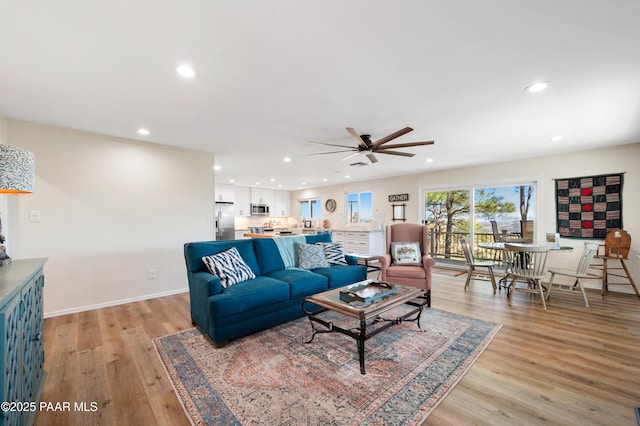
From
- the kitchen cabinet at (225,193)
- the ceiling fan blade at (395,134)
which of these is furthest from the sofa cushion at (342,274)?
the kitchen cabinet at (225,193)

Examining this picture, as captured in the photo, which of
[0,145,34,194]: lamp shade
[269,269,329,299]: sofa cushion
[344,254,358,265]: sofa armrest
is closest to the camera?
[0,145,34,194]: lamp shade

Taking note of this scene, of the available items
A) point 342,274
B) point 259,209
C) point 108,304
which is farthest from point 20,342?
point 259,209

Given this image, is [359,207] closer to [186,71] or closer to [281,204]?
[281,204]

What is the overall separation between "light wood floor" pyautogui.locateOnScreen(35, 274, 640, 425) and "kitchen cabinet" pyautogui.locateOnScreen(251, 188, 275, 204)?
6130 mm

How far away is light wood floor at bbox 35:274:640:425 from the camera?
5.43 feet

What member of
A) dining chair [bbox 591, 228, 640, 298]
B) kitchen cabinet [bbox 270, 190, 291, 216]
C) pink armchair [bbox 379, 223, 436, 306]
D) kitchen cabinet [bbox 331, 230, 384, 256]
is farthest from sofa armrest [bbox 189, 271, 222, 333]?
kitchen cabinet [bbox 270, 190, 291, 216]

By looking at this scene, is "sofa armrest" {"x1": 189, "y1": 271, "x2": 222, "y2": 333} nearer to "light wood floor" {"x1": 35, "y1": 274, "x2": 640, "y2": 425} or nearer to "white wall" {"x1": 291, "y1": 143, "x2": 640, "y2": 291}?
"light wood floor" {"x1": 35, "y1": 274, "x2": 640, "y2": 425}

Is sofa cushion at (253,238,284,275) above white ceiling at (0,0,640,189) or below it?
below

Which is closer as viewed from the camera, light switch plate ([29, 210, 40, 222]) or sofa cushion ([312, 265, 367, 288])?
light switch plate ([29, 210, 40, 222])

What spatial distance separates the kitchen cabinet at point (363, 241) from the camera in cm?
713

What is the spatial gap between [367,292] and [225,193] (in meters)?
A: 6.99

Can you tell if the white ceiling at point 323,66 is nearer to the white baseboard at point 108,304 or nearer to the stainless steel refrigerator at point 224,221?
the white baseboard at point 108,304

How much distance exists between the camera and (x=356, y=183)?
838cm

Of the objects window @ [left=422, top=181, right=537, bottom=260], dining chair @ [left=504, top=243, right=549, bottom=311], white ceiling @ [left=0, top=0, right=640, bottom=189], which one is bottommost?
dining chair @ [left=504, top=243, right=549, bottom=311]
